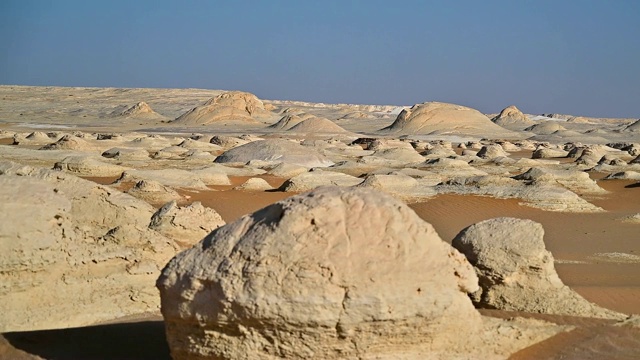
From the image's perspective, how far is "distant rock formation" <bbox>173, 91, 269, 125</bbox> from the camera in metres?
43.6

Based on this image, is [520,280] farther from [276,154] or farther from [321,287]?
[276,154]

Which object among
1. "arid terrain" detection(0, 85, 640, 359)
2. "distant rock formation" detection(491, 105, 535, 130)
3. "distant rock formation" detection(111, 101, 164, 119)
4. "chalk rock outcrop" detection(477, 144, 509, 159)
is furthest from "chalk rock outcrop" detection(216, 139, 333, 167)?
"distant rock formation" detection(491, 105, 535, 130)

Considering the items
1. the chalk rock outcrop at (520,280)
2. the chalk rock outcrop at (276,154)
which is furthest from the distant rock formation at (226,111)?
the chalk rock outcrop at (520,280)

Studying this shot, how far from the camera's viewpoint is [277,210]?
14.4 feet

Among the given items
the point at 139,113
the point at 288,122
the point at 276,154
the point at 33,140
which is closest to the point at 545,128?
the point at 288,122

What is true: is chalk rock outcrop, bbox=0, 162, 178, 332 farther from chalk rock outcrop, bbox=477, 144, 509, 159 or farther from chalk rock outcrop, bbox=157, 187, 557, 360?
chalk rock outcrop, bbox=477, 144, 509, 159

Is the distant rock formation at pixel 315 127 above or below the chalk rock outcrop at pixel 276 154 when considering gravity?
above

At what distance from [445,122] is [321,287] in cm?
3786

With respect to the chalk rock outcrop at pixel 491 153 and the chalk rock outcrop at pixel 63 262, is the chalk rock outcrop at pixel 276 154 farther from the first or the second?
the chalk rock outcrop at pixel 63 262

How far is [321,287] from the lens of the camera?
4047 mm

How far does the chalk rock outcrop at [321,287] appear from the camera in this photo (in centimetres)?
405

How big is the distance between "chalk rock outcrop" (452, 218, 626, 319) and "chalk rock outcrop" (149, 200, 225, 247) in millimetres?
3435

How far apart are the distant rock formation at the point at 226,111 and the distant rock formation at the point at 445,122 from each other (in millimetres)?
9091

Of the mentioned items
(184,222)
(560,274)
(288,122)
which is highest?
(288,122)
